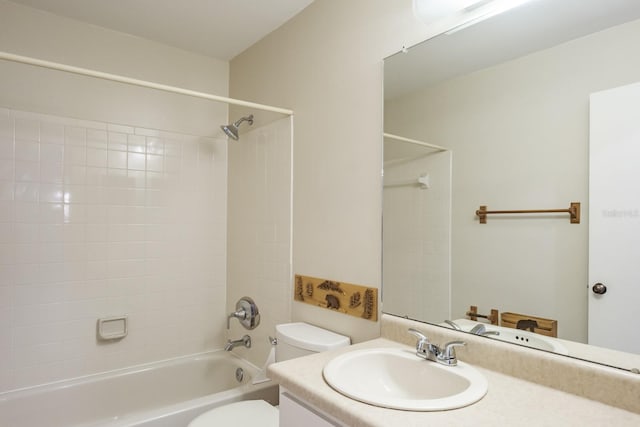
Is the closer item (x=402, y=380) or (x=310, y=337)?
(x=402, y=380)

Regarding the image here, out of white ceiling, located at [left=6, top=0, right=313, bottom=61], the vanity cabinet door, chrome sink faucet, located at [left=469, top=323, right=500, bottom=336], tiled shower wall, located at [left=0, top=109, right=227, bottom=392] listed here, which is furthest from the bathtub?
white ceiling, located at [left=6, top=0, right=313, bottom=61]

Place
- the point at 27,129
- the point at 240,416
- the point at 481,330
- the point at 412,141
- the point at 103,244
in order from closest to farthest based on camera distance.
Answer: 1. the point at 481,330
2. the point at 412,141
3. the point at 240,416
4. the point at 27,129
5. the point at 103,244

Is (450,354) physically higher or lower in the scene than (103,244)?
lower

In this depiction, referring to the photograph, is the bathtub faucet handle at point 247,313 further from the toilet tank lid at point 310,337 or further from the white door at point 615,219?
the white door at point 615,219

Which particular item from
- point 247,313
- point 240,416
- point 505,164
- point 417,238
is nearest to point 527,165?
point 505,164

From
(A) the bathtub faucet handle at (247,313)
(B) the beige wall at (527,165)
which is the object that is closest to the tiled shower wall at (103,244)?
(A) the bathtub faucet handle at (247,313)

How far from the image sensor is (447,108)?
4.59ft

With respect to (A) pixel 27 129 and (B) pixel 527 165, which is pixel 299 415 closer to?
(B) pixel 527 165

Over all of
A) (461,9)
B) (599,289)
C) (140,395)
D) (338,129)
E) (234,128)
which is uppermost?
(461,9)

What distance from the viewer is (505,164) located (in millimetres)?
1218

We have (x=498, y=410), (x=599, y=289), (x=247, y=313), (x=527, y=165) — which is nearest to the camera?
(x=498, y=410)

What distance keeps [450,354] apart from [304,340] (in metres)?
0.69

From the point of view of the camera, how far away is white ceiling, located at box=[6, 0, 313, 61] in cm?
204

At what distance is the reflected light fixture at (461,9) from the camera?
1.23 metres
